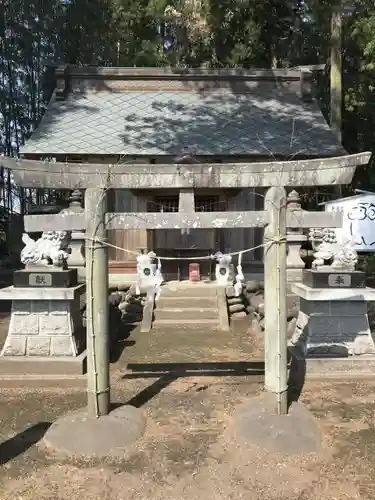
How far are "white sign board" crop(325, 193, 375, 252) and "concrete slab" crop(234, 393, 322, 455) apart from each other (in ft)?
12.9

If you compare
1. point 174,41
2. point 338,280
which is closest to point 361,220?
point 338,280

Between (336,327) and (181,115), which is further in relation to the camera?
(181,115)

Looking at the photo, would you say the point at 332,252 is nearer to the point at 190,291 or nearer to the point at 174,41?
the point at 190,291

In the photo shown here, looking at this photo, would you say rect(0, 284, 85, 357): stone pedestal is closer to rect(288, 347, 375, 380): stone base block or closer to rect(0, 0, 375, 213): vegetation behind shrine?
rect(288, 347, 375, 380): stone base block

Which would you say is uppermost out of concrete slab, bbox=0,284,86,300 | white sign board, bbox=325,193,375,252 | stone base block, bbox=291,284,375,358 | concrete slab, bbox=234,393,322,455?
white sign board, bbox=325,193,375,252

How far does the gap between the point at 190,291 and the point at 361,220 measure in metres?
4.84

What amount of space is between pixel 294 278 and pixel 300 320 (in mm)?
4358

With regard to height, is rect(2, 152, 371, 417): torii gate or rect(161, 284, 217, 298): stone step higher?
rect(2, 152, 371, 417): torii gate

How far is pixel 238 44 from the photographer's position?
20.7m

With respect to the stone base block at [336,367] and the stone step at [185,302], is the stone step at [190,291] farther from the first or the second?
the stone base block at [336,367]

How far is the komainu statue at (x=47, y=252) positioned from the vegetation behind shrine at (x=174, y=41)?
13.6 meters

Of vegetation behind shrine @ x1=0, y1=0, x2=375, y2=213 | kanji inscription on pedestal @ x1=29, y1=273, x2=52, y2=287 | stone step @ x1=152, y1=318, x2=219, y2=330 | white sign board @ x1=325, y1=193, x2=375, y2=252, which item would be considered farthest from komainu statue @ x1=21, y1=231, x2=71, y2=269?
vegetation behind shrine @ x1=0, y1=0, x2=375, y2=213

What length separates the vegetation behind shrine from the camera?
65.2 ft

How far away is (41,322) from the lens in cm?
707
